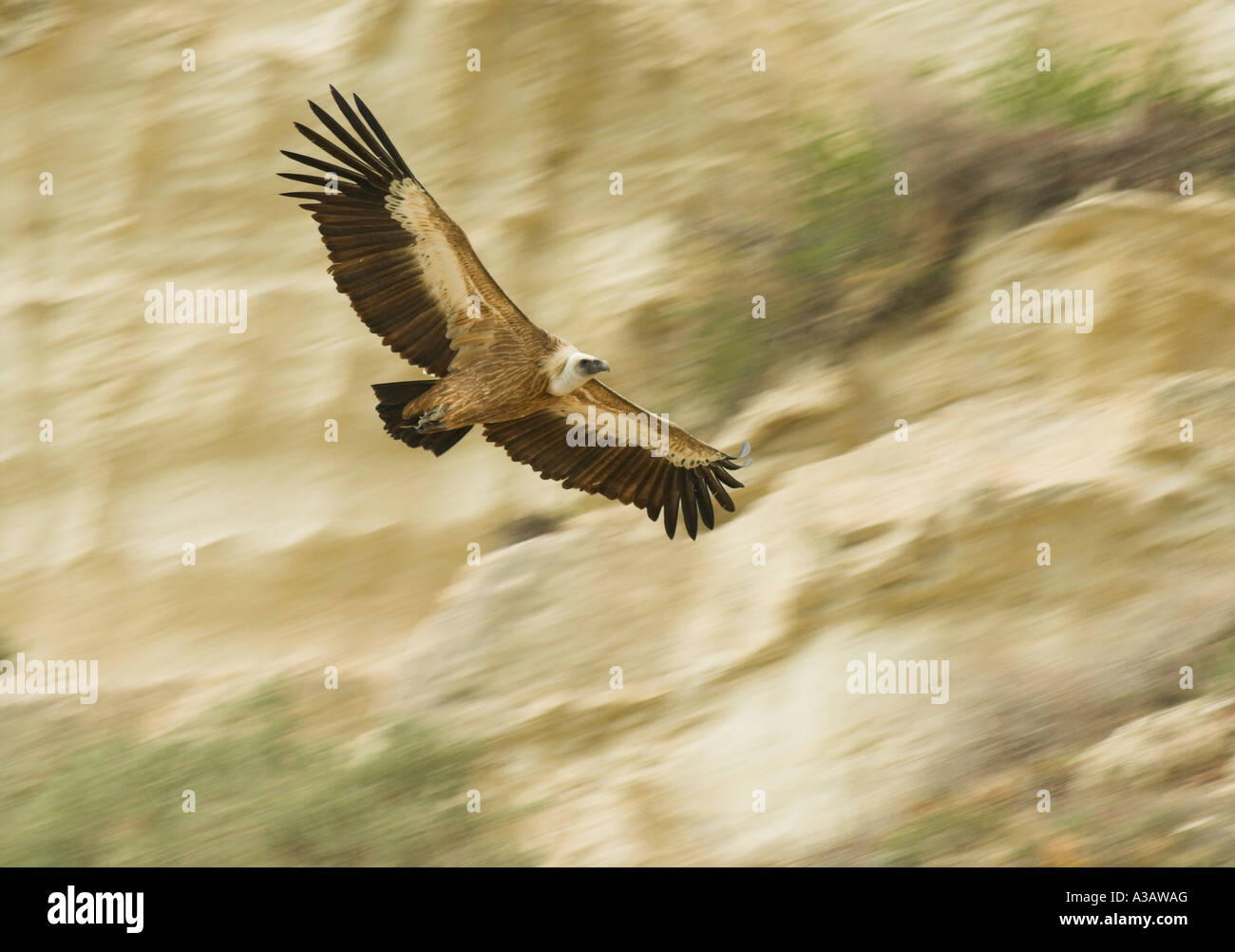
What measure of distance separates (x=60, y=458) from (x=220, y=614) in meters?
1.89

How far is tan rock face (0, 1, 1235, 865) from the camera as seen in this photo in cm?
1135

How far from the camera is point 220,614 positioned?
525 inches

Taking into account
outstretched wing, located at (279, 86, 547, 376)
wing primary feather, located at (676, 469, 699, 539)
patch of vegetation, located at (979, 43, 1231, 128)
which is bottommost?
wing primary feather, located at (676, 469, 699, 539)

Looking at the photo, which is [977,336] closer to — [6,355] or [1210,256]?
[1210,256]

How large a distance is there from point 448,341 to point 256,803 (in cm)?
410

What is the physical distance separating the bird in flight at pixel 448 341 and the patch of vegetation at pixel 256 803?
268cm

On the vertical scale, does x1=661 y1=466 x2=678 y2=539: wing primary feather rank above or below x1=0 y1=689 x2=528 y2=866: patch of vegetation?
above

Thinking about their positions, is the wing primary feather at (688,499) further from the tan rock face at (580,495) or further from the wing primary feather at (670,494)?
the tan rock face at (580,495)

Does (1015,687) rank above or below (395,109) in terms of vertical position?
below

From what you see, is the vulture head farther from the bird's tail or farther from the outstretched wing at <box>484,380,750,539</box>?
the bird's tail

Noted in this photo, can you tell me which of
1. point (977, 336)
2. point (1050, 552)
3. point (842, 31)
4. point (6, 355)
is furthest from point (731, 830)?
point (6, 355)

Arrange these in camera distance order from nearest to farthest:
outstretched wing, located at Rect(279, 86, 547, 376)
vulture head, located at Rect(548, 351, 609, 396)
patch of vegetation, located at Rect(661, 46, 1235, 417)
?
outstretched wing, located at Rect(279, 86, 547, 376) → vulture head, located at Rect(548, 351, 609, 396) → patch of vegetation, located at Rect(661, 46, 1235, 417)

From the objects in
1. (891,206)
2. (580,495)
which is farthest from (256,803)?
(891,206)

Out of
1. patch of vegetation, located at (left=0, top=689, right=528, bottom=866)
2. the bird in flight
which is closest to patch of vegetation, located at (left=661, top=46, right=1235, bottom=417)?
the bird in flight
